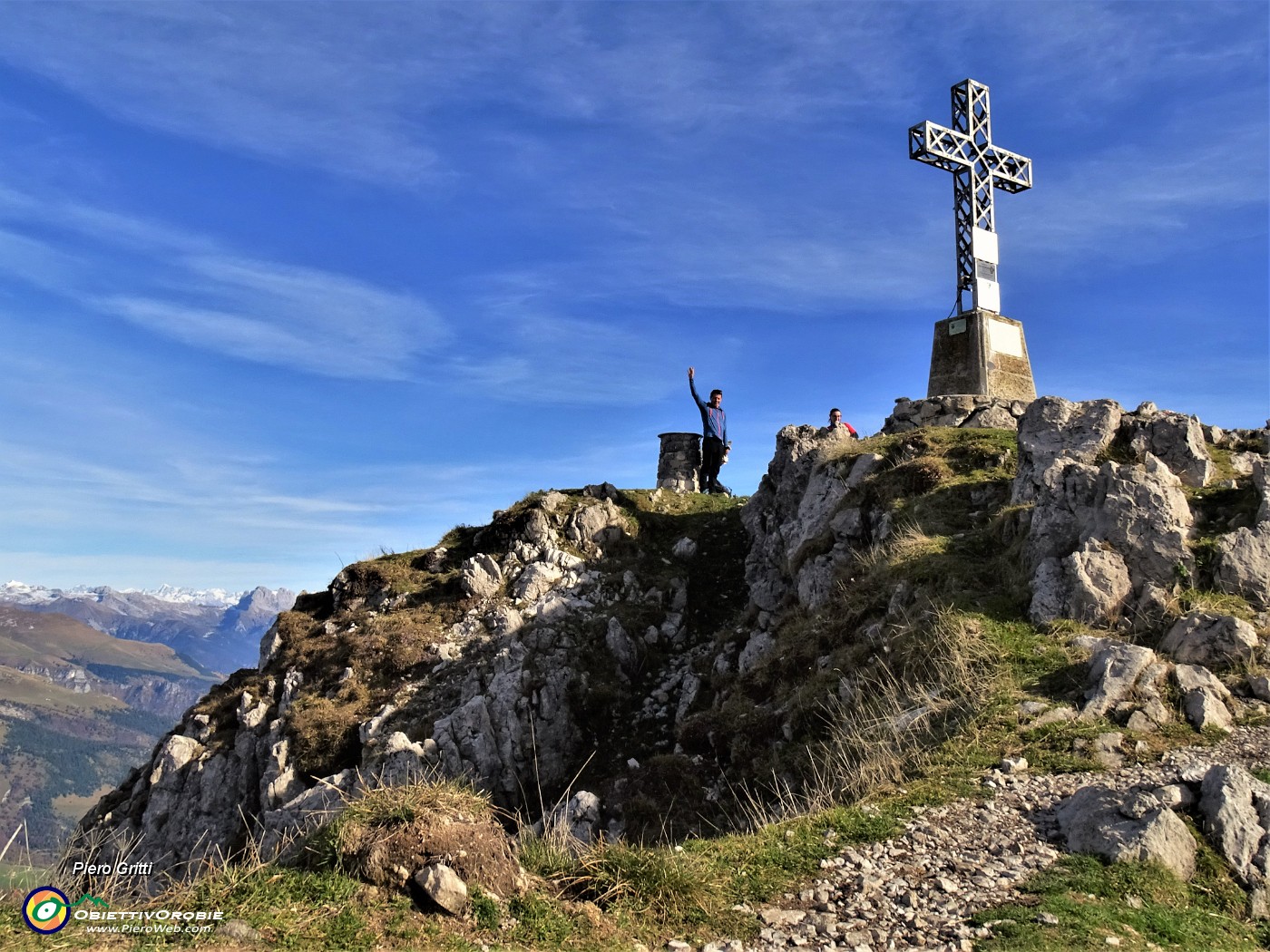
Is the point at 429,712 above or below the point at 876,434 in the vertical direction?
below

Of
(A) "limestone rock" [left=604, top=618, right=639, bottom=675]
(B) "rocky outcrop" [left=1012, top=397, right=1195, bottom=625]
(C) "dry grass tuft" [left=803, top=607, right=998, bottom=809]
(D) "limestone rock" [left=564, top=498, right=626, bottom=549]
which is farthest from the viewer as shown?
(D) "limestone rock" [left=564, top=498, right=626, bottom=549]

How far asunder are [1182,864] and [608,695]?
15.9 meters

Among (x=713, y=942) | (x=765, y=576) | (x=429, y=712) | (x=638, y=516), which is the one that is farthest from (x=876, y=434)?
(x=713, y=942)

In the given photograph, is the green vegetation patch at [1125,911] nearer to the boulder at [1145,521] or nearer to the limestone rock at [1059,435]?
the boulder at [1145,521]

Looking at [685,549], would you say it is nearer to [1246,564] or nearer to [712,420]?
[712,420]

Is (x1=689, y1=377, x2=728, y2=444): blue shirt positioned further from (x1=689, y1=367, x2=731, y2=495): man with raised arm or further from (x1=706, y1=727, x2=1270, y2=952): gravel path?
(x1=706, y1=727, x2=1270, y2=952): gravel path

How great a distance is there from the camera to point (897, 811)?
9.59m

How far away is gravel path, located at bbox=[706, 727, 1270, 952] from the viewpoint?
24.2 feet

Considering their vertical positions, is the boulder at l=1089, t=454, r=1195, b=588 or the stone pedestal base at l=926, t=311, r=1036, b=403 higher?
the stone pedestal base at l=926, t=311, r=1036, b=403

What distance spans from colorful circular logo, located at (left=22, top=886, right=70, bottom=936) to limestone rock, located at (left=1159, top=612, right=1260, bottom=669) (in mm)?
13347

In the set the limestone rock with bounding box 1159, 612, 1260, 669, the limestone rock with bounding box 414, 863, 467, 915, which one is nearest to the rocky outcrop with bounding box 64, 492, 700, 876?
the limestone rock with bounding box 1159, 612, 1260, 669

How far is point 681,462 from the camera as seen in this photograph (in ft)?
108

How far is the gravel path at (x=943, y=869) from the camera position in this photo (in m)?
7.37

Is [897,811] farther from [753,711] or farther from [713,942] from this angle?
[753,711]
